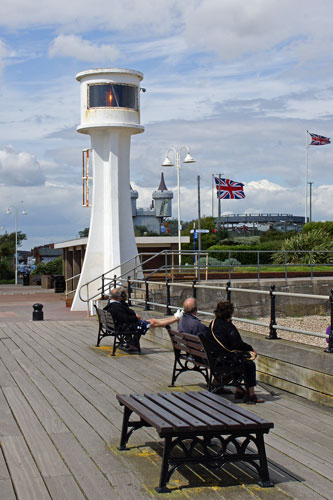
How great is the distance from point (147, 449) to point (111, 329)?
22.0 feet

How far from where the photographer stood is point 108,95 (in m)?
29.3

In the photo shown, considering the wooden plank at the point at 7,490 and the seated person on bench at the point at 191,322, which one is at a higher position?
the seated person on bench at the point at 191,322

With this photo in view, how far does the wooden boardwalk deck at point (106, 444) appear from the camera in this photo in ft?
17.9

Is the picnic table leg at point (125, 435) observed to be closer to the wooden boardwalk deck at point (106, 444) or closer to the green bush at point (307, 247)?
the wooden boardwalk deck at point (106, 444)

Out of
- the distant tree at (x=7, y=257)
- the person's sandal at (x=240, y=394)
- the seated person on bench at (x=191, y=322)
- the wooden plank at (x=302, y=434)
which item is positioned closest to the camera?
the wooden plank at (x=302, y=434)

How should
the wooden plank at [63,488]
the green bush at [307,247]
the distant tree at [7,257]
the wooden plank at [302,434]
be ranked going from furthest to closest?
the distant tree at [7,257]
the green bush at [307,247]
the wooden plank at [302,434]
the wooden plank at [63,488]

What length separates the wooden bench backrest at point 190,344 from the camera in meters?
8.97

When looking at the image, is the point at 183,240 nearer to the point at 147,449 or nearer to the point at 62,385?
the point at 62,385

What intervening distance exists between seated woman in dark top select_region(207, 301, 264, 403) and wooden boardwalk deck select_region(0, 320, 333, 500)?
0.31 m

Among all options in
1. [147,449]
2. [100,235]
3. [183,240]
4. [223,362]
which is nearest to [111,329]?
[223,362]

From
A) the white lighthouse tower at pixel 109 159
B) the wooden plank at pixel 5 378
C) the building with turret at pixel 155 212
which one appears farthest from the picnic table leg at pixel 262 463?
the building with turret at pixel 155 212

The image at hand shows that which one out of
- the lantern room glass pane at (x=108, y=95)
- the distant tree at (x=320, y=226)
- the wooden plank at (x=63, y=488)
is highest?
the lantern room glass pane at (x=108, y=95)

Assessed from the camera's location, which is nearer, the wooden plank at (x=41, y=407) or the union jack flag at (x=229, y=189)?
the wooden plank at (x=41, y=407)

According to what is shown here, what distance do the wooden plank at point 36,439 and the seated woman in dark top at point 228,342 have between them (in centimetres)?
230
